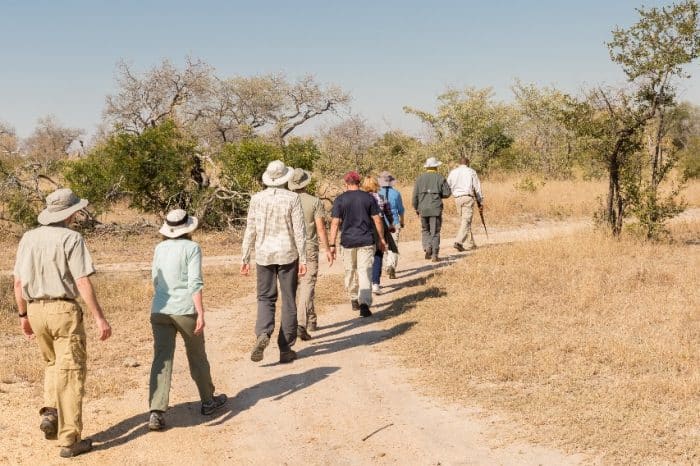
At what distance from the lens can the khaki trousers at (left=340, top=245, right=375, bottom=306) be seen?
9.84 meters

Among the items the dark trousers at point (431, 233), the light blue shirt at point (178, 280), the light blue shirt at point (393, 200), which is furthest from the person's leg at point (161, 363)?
the dark trousers at point (431, 233)

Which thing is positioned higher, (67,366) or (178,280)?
(178,280)

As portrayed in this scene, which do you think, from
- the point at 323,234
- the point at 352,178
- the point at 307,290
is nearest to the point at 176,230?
the point at 323,234

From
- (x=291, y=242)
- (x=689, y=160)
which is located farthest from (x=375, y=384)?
(x=689, y=160)

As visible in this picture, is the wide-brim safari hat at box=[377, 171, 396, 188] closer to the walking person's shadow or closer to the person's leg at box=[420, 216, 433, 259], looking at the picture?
the person's leg at box=[420, 216, 433, 259]

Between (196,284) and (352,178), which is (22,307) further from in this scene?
(352,178)

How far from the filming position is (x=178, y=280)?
6059 mm

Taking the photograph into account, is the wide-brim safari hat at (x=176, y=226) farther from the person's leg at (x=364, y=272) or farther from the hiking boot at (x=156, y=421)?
the person's leg at (x=364, y=272)

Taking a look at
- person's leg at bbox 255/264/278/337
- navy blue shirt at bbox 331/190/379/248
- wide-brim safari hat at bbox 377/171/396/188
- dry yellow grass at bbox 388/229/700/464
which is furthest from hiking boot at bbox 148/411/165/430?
wide-brim safari hat at bbox 377/171/396/188

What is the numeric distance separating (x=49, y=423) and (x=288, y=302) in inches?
105

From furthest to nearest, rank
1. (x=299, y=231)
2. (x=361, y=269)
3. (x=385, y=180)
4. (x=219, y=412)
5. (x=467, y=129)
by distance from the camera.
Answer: (x=467, y=129) < (x=385, y=180) < (x=361, y=269) < (x=299, y=231) < (x=219, y=412)

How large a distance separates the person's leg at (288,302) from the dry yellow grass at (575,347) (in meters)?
1.19

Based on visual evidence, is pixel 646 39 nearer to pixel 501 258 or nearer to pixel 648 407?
pixel 501 258

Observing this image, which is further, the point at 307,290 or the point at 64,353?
the point at 307,290
